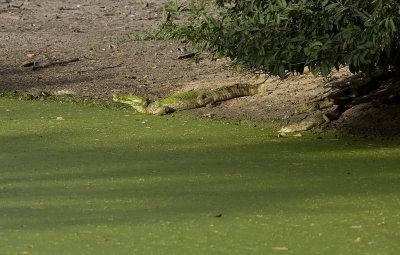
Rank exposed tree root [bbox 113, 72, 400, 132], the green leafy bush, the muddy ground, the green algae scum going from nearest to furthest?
the green algae scum
the green leafy bush
exposed tree root [bbox 113, 72, 400, 132]
the muddy ground

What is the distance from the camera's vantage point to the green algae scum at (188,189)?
3904 millimetres

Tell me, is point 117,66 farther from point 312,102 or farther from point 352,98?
point 352,98

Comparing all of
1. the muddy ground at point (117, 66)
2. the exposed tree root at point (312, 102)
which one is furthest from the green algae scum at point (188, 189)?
the muddy ground at point (117, 66)

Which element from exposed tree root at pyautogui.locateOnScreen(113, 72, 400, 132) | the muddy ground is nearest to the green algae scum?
exposed tree root at pyautogui.locateOnScreen(113, 72, 400, 132)

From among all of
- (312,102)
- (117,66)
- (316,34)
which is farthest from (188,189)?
(117,66)

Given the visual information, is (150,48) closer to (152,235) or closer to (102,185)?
(102,185)

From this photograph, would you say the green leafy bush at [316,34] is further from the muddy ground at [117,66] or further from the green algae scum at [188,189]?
the muddy ground at [117,66]

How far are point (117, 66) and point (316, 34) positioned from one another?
399 centimetres

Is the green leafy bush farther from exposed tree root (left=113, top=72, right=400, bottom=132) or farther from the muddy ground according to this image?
the muddy ground

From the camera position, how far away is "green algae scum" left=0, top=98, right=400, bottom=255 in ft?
12.8

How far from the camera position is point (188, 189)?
4789 mm

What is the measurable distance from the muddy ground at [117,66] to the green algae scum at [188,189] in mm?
494

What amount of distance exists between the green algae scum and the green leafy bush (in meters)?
0.57

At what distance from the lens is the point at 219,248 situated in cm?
379
